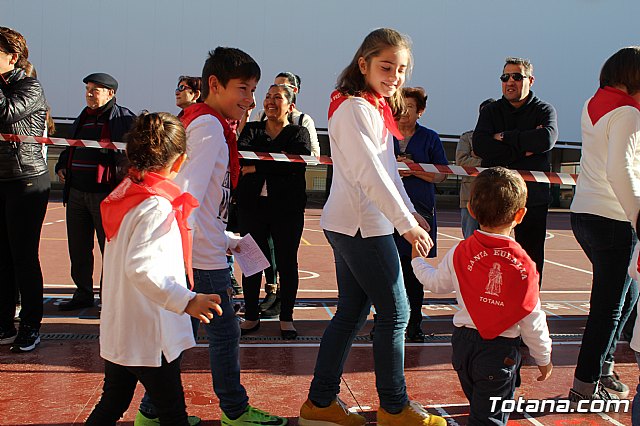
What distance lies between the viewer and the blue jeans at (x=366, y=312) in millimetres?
3262

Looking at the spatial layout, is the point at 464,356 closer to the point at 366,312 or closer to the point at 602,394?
the point at 366,312

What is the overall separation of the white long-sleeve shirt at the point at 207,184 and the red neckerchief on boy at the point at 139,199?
10.9 inches

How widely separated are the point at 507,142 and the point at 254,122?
2077mm

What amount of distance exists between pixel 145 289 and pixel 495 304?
1.39 meters

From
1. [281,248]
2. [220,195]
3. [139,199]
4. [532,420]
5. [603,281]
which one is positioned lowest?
[532,420]

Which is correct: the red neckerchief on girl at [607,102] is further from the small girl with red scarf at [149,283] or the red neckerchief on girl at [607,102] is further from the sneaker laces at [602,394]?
the small girl with red scarf at [149,283]

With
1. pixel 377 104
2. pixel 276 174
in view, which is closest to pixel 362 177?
pixel 377 104

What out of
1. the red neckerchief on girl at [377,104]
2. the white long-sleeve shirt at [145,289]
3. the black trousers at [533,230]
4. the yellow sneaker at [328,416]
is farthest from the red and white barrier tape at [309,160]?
the white long-sleeve shirt at [145,289]

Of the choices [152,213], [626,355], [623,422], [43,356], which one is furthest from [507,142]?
[43,356]

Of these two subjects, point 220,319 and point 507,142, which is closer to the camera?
point 220,319

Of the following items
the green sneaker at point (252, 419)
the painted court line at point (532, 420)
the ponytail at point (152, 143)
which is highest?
the ponytail at point (152, 143)

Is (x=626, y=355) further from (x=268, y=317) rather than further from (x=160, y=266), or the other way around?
(x=160, y=266)

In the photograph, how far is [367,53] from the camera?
10.9 feet

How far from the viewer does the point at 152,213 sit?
2551mm
